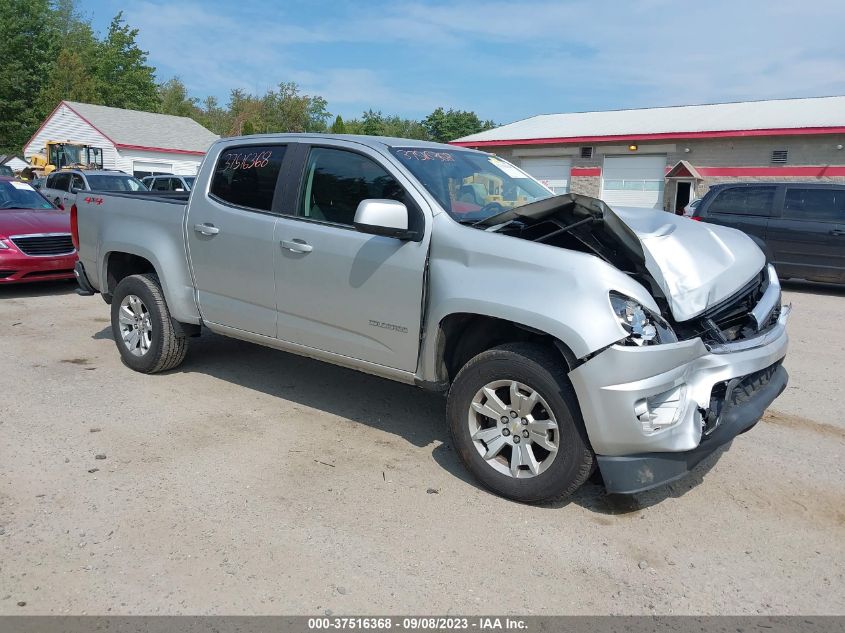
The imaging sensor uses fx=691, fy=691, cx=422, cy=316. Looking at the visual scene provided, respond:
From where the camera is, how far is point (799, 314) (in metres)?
9.37

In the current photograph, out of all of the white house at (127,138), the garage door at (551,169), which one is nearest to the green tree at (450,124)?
the white house at (127,138)

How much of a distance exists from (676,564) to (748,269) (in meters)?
1.91

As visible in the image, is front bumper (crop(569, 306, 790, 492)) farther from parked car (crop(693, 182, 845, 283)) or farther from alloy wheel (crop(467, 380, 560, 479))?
parked car (crop(693, 182, 845, 283))

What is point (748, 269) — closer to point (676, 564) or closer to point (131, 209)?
point (676, 564)

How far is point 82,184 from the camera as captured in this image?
15.8m

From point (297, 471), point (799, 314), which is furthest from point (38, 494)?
point (799, 314)

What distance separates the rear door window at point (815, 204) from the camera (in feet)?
36.6

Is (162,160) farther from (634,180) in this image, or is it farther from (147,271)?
(147,271)

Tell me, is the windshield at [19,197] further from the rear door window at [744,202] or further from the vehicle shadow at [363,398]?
the rear door window at [744,202]

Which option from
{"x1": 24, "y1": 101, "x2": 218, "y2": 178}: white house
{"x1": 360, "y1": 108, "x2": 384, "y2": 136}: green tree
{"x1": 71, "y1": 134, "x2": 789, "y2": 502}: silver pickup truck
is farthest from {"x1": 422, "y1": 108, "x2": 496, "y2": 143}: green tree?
{"x1": 71, "y1": 134, "x2": 789, "y2": 502}: silver pickup truck

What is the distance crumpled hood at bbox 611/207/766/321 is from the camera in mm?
3598

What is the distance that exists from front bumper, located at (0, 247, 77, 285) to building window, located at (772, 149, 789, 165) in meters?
22.6

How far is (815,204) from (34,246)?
11961 millimetres

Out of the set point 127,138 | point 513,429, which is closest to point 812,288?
point 513,429
